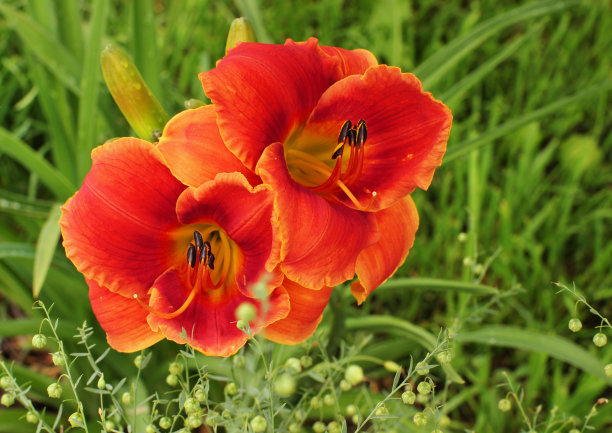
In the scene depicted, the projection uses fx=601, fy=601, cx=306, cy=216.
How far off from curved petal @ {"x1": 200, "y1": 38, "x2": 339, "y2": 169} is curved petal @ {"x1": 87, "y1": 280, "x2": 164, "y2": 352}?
0.30 metres

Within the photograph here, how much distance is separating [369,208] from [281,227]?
6.7 inches

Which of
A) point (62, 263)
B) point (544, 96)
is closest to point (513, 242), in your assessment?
point (544, 96)

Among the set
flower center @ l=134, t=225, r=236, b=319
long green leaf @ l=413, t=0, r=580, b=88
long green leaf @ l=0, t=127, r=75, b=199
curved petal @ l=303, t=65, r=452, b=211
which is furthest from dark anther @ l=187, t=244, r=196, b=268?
long green leaf @ l=413, t=0, r=580, b=88

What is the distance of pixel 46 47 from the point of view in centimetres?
144

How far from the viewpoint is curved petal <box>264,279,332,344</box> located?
912 mm

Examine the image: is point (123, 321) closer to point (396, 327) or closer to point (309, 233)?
point (309, 233)

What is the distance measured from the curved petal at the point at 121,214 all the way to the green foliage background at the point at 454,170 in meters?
0.34

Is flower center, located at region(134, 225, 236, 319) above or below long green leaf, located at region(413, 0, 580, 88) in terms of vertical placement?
below

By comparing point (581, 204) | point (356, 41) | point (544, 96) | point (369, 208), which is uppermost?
point (369, 208)

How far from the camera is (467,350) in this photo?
171 cm

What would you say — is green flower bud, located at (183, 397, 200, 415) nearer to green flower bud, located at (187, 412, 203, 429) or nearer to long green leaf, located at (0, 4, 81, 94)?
green flower bud, located at (187, 412, 203, 429)

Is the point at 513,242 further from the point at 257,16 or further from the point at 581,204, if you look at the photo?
the point at 257,16

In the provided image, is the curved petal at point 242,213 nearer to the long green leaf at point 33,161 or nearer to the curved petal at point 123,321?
the curved petal at point 123,321

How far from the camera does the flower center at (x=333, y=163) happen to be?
34.7 inches
